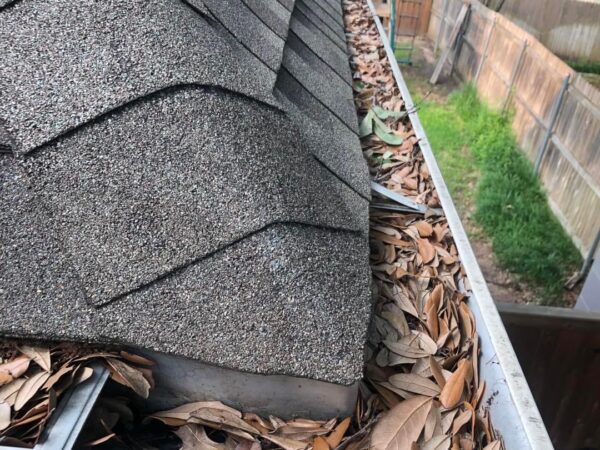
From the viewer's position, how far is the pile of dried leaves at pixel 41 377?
1055mm

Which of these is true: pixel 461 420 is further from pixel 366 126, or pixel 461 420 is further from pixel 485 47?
pixel 485 47

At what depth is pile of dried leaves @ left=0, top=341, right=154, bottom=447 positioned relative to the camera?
3.46ft

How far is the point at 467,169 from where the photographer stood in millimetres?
8906

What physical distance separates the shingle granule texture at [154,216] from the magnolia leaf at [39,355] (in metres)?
0.07

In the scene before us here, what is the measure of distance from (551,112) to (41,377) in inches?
326

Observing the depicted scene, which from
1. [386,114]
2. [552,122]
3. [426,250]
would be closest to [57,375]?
[426,250]

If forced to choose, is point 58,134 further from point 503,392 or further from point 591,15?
point 591,15

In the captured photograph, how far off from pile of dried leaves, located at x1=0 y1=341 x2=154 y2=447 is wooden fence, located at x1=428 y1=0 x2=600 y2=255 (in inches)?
269

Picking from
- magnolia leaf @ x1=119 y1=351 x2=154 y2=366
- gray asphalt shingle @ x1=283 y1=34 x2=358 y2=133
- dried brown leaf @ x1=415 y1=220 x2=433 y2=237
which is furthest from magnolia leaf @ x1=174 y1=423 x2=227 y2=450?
gray asphalt shingle @ x1=283 y1=34 x2=358 y2=133

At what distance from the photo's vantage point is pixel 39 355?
114 centimetres

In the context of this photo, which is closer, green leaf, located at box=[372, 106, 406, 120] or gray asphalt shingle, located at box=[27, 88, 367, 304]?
gray asphalt shingle, located at box=[27, 88, 367, 304]

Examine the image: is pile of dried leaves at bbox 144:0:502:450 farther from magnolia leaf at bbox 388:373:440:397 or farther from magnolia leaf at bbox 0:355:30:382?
magnolia leaf at bbox 0:355:30:382

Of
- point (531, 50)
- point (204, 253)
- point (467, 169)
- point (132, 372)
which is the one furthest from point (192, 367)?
point (531, 50)

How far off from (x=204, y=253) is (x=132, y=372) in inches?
12.7
